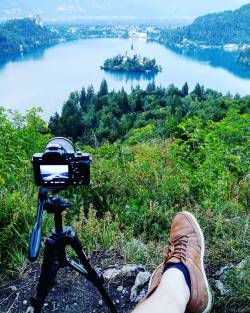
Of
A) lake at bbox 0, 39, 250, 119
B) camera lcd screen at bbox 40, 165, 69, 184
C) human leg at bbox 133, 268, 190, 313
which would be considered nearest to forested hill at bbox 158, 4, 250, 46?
lake at bbox 0, 39, 250, 119

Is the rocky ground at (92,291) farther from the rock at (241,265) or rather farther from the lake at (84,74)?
the lake at (84,74)

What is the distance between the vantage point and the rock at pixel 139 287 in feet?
6.05

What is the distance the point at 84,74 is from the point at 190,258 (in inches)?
2282

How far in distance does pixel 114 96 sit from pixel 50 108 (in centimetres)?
803

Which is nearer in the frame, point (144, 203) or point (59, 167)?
point (59, 167)

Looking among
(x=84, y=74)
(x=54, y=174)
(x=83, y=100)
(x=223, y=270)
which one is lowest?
(x=83, y=100)

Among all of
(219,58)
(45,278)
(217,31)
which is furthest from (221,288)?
(217,31)

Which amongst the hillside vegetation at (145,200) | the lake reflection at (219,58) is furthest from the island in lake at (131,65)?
the hillside vegetation at (145,200)

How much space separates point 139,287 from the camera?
6.14 ft

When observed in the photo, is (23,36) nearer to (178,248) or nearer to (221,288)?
(178,248)

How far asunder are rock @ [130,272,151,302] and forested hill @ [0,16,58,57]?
3171 inches

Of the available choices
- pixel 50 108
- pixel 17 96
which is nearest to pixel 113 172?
pixel 50 108

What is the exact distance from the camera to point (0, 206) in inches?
83.2

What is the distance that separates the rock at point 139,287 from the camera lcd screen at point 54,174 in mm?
858
